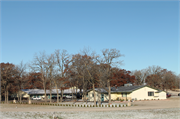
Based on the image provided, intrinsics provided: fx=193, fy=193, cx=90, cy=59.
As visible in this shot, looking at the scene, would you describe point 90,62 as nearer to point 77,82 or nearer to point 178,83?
point 77,82

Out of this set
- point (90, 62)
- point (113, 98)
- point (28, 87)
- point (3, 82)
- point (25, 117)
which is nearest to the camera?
point (25, 117)

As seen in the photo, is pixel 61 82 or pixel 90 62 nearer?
pixel 90 62

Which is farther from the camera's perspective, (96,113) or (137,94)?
(137,94)

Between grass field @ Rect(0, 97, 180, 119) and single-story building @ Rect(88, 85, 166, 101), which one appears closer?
grass field @ Rect(0, 97, 180, 119)

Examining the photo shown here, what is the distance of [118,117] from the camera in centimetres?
2000

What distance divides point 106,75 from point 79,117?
19435mm

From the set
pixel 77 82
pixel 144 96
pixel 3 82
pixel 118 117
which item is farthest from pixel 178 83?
pixel 118 117

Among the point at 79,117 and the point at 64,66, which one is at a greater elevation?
the point at 64,66

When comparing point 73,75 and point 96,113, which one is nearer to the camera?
point 96,113

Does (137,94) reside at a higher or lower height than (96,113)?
lower

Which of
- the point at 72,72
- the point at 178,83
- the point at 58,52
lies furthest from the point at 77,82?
the point at 178,83

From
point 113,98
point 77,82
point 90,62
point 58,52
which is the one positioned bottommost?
point 113,98

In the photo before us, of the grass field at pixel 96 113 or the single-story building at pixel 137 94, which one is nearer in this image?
the grass field at pixel 96 113

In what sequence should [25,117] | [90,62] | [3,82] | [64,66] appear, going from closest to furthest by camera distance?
1. [25,117]
2. [90,62]
3. [3,82]
4. [64,66]
